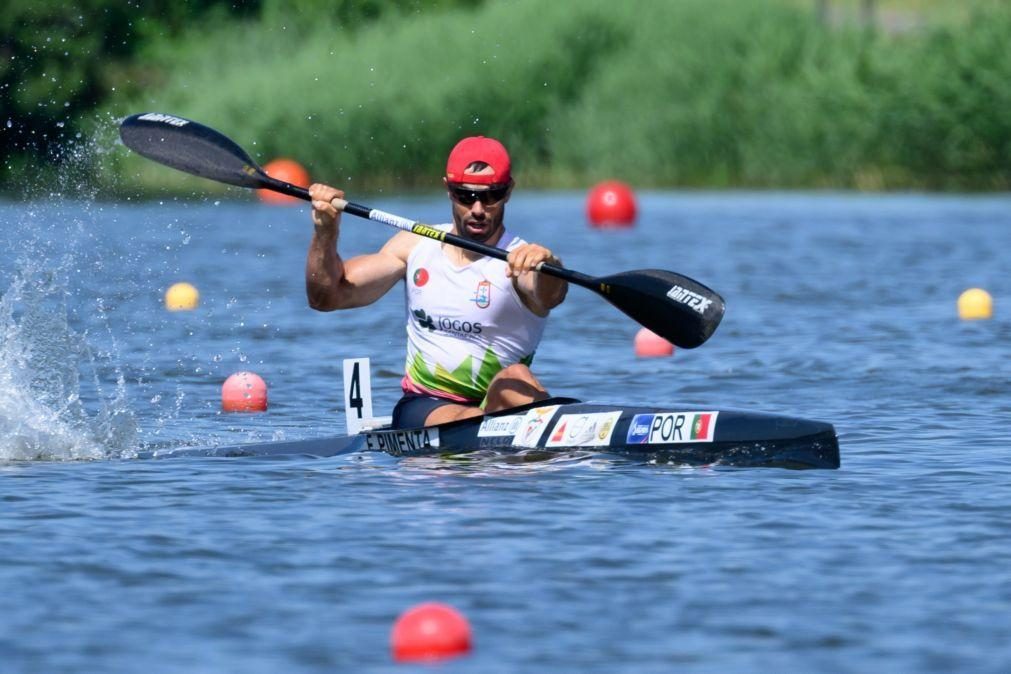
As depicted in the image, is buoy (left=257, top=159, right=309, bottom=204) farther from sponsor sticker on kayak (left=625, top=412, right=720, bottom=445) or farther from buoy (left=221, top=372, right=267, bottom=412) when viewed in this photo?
sponsor sticker on kayak (left=625, top=412, right=720, bottom=445)

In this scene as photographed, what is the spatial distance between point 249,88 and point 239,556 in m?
28.7

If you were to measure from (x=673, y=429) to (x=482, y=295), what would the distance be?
3.59ft

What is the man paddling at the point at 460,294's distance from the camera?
8570 mm

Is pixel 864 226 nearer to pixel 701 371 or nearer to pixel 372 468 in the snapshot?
pixel 701 371

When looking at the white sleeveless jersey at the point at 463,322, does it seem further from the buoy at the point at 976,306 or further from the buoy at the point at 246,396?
the buoy at the point at 976,306

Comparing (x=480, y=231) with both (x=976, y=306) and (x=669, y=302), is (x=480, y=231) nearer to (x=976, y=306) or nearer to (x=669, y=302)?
(x=669, y=302)

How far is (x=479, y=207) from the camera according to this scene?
8656 mm

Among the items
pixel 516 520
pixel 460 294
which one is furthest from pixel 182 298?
pixel 516 520

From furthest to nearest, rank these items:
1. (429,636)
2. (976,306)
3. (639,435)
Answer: (976,306) < (639,435) < (429,636)

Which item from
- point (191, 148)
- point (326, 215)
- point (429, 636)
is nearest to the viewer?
point (429, 636)

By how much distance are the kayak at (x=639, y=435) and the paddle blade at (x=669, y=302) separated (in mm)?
442

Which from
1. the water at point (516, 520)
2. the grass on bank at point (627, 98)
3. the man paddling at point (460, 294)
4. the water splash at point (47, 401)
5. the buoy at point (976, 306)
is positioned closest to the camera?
the water at point (516, 520)

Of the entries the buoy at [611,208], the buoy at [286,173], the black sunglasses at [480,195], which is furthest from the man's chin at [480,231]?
the buoy at [286,173]

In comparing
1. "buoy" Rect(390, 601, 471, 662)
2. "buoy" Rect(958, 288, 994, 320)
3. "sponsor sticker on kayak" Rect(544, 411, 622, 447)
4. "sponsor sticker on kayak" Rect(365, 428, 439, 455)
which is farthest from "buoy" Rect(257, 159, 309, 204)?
"buoy" Rect(390, 601, 471, 662)
